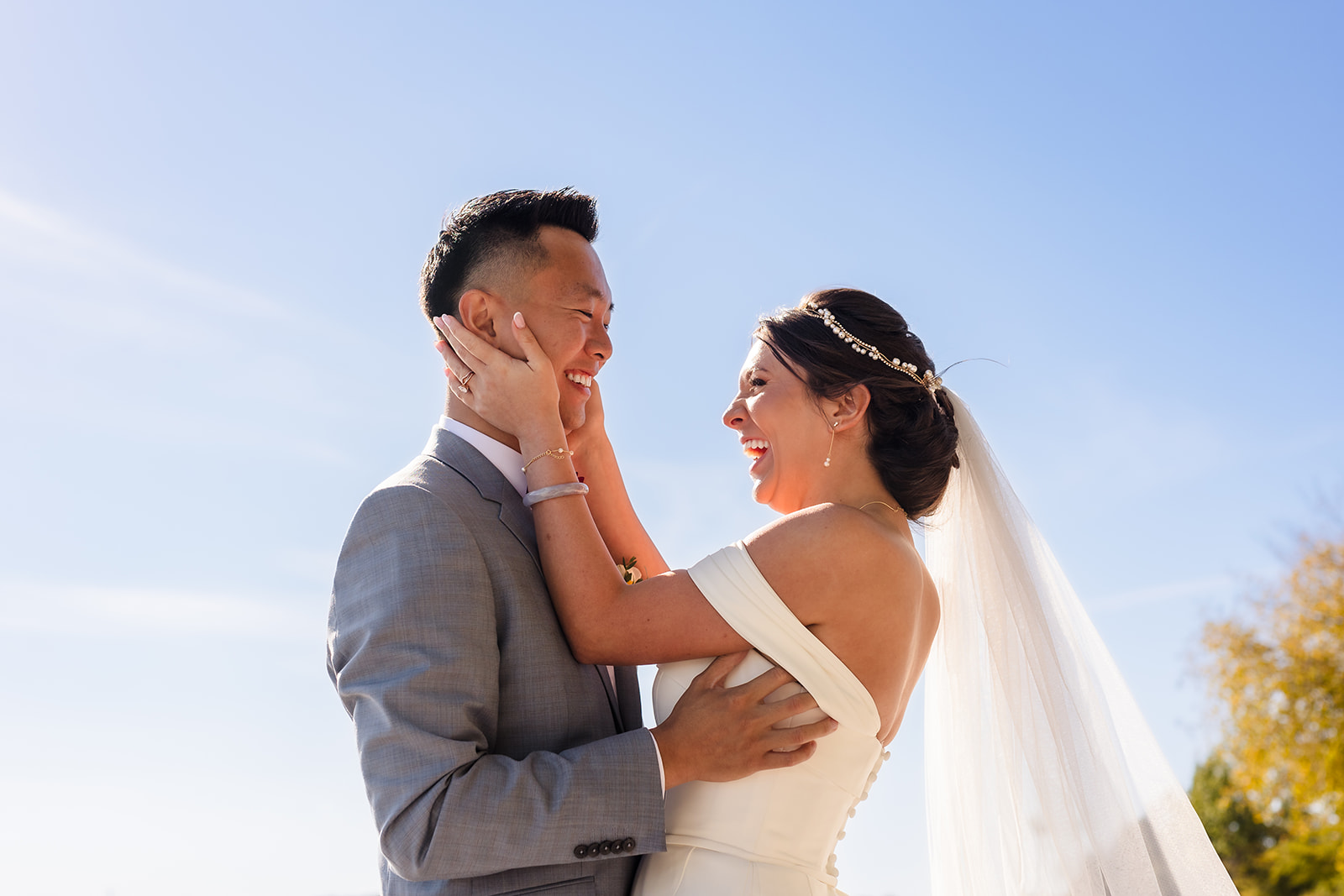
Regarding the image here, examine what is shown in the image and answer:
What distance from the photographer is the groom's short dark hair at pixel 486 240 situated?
11.6ft

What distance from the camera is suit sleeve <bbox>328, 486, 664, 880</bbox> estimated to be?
2.50 metres

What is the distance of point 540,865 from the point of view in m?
2.68

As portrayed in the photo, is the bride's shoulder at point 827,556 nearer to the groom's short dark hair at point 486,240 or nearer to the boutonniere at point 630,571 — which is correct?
the boutonniere at point 630,571

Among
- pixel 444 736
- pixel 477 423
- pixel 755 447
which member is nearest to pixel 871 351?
pixel 755 447

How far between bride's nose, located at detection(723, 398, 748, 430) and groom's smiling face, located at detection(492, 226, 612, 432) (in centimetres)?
50

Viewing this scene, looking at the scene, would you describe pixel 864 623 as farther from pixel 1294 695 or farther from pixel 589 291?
pixel 1294 695

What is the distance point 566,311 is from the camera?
11.5 feet

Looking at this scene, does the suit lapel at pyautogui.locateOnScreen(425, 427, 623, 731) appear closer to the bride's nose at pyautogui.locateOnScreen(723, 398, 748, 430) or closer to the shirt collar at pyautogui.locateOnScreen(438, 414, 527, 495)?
the shirt collar at pyautogui.locateOnScreen(438, 414, 527, 495)

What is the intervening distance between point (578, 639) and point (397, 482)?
26.0 inches

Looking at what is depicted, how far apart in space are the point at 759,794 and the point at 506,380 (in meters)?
1.44

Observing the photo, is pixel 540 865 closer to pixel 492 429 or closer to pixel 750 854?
pixel 750 854

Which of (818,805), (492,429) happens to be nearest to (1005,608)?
(818,805)

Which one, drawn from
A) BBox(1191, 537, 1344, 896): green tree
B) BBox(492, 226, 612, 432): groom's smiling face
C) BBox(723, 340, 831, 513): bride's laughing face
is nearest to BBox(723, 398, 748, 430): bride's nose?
BBox(723, 340, 831, 513): bride's laughing face

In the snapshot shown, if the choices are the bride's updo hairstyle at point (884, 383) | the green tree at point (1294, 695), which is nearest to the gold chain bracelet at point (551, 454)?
the bride's updo hairstyle at point (884, 383)
